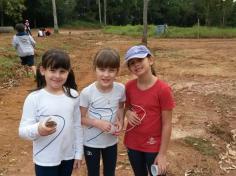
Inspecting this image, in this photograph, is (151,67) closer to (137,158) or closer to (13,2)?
(137,158)

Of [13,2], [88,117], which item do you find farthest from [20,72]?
[13,2]

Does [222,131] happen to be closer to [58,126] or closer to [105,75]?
[105,75]

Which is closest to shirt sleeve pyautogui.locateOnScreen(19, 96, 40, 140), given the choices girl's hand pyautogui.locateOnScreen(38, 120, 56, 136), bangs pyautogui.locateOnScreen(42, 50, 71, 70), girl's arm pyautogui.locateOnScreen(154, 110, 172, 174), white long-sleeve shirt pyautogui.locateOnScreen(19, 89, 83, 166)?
white long-sleeve shirt pyautogui.locateOnScreen(19, 89, 83, 166)

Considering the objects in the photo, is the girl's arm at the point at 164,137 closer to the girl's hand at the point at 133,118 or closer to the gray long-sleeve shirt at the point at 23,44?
the girl's hand at the point at 133,118

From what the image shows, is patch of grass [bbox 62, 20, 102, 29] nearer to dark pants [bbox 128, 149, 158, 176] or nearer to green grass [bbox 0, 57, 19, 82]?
green grass [bbox 0, 57, 19, 82]

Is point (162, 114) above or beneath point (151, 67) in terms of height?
beneath

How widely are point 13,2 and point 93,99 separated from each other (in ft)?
108

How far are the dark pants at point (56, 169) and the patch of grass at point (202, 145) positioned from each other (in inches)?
124

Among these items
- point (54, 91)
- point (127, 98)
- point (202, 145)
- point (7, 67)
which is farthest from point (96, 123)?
point (7, 67)

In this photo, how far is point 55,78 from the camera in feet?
9.34

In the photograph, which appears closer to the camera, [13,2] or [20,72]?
[20,72]

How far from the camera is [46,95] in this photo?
2.86 metres

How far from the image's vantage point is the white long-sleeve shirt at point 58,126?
2801 millimetres

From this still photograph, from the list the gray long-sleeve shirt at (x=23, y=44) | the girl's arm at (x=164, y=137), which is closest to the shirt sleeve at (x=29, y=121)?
the girl's arm at (x=164, y=137)
